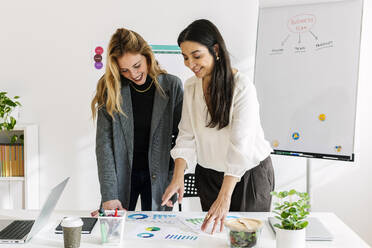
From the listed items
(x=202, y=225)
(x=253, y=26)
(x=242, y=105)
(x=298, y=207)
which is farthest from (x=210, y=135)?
(x=253, y=26)

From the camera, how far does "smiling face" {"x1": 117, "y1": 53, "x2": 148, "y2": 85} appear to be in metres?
1.91

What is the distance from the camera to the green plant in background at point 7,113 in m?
2.88

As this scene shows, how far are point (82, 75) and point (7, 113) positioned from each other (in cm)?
62

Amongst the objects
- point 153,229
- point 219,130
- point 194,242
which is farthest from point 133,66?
point 194,242

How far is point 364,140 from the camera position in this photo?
2975mm

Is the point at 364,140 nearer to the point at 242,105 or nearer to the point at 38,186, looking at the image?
the point at 242,105

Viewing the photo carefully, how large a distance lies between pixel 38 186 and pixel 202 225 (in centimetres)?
209

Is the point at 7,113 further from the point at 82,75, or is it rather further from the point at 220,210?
the point at 220,210

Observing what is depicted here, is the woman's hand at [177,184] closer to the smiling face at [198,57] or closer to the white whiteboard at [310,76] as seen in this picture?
the smiling face at [198,57]

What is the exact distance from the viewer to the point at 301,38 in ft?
7.95

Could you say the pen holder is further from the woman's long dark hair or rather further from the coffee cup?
the woman's long dark hair

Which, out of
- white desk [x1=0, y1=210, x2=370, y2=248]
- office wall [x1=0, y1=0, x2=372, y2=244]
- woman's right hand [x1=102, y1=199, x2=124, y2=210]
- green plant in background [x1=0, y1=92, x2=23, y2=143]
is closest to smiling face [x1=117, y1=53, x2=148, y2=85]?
woman's right hand [x1=102, y1=199, x2=124, y2=210]

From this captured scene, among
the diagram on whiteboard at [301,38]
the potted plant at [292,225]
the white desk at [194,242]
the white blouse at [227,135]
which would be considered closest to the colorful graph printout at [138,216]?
the white desk at [194,242]

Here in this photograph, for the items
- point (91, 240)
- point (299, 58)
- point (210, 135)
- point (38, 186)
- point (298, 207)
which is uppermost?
point (299, 58)
